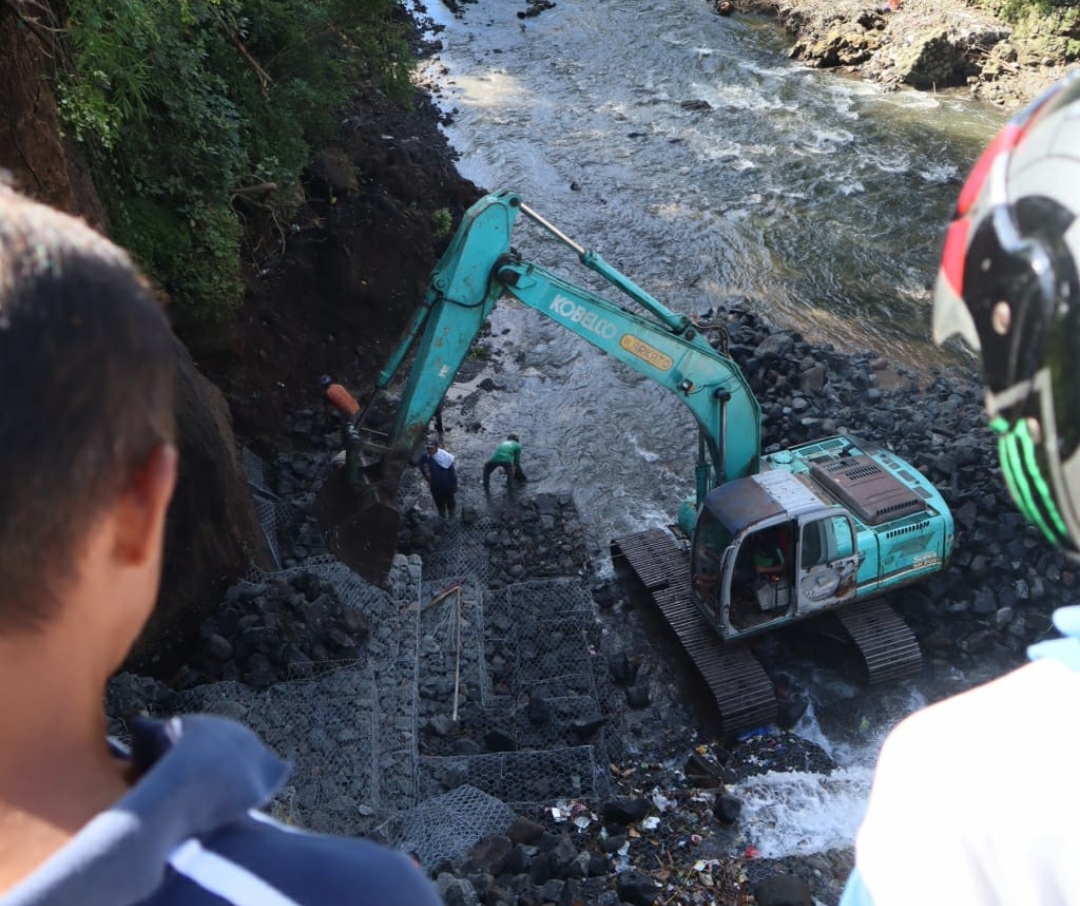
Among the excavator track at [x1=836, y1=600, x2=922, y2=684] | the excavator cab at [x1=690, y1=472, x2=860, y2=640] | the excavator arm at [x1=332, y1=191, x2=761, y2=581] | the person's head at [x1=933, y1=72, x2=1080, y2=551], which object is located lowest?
the excavator track at [x1=836, y1=600, x2=922, y2=684]

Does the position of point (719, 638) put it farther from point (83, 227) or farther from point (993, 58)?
point (993, 58)

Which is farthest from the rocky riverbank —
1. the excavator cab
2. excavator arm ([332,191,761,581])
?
the excavator cab

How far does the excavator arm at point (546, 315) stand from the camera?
7.40 metres

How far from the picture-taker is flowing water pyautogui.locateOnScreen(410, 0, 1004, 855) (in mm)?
10828

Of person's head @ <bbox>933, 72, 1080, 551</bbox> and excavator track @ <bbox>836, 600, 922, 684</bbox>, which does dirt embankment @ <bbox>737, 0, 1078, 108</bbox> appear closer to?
excavator track @ <bbox>836, 600, 922, 684</bbox>

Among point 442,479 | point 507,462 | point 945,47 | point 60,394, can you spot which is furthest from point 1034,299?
point 945,47

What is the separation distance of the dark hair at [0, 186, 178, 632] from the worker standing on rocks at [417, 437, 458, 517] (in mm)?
8334

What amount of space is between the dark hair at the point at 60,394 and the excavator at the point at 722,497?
6337 mm

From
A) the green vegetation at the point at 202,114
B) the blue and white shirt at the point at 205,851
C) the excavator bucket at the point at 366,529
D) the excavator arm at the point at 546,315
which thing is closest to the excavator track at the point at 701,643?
the excavator arm at the point at 546,315

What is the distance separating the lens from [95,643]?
113 centimetres

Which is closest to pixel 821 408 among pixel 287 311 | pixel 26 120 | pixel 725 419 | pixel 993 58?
pixel 725 419

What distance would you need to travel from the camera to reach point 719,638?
786 centimetres

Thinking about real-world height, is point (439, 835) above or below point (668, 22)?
below

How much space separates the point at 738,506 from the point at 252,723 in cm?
387
